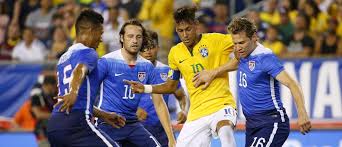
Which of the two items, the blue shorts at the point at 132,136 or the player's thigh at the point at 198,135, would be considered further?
the blue shorts at the point at 132,136

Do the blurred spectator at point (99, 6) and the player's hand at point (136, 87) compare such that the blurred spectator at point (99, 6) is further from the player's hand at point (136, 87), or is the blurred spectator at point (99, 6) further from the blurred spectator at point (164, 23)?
the player's hand at point (136, 87)

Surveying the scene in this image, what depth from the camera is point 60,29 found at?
19.3 metres

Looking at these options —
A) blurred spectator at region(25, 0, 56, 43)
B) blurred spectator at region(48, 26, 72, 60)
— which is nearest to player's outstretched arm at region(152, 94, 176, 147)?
blurred spectator at region(48, 26, 72, 60)

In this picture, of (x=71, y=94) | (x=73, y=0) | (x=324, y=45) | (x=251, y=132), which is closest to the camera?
(x=71, y=94)

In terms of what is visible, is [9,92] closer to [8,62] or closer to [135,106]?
[8,62]

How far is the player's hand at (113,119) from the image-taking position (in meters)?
10.3

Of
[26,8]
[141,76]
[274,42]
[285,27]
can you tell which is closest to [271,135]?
[141,76]

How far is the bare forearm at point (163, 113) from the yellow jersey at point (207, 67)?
13.0 inches

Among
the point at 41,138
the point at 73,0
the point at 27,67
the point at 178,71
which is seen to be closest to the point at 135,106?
the point at 178,71

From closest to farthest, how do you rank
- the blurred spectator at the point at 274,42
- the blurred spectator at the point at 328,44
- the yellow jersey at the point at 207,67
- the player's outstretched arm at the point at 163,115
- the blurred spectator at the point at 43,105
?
the yellow jersey at the point at 207,67 < the player's outstretched arm at the point at 163,115 < the blurred spectator at the point at 43,105 < the blurred spectator at the point at 328,44 < the blurred spectator at the point at 274,42

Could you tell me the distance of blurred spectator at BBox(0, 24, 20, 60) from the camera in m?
19.8

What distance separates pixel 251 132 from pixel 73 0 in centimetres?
1097

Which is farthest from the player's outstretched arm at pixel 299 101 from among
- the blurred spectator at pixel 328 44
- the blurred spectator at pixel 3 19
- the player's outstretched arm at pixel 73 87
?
the blurred spectator at pixel 3 19

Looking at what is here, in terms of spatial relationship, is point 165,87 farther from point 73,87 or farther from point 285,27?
point 285,27
